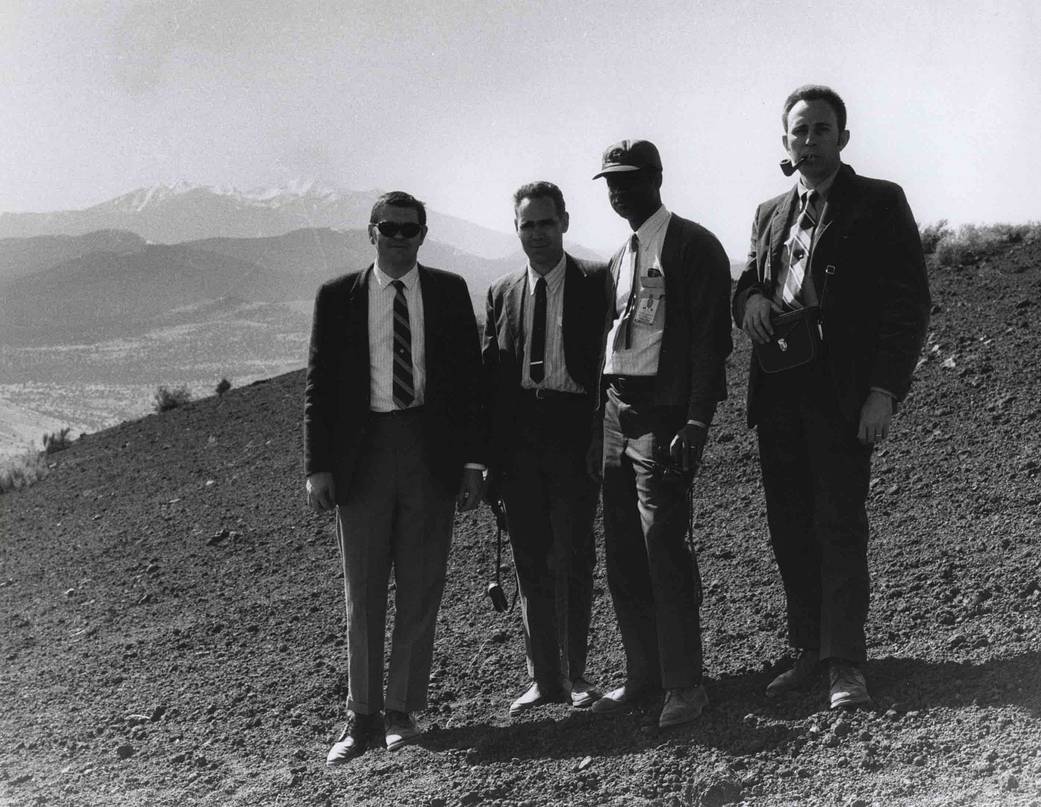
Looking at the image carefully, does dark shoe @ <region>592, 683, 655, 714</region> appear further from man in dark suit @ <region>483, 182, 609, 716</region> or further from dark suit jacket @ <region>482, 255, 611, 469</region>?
dark suit jacket @ <region>482, 255, 611, 469</region>

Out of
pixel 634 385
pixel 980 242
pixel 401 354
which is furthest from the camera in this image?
pixel 980 242

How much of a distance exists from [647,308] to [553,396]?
63 cm

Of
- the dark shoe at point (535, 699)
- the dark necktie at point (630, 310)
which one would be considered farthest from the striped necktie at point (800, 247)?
the dark shoe at point (535, 699)

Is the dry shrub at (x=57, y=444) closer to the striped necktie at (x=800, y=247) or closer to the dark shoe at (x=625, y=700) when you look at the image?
the dark shoe at (x=625, y=700)

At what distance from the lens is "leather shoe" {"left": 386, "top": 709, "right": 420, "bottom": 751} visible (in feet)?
14.7

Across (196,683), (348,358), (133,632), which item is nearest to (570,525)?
(348,358)

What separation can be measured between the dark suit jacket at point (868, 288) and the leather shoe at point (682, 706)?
47.1 inches

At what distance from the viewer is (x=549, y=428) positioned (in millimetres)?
4488

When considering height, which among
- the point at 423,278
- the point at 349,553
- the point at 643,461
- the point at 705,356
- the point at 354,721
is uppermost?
the point at 423,278

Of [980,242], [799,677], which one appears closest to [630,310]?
[799,677]

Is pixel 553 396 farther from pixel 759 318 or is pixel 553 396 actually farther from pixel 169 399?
pixel 169 399

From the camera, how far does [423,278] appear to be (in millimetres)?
4570

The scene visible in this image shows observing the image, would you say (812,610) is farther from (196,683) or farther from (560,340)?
(196,683)

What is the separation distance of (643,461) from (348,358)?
1318 mm
